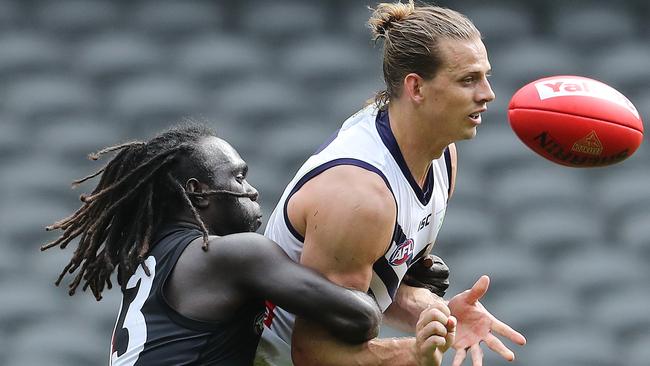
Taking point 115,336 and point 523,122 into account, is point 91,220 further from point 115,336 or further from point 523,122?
point 523,122

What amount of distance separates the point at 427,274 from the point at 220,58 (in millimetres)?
2976

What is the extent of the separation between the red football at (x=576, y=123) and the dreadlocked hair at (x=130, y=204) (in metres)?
0.93

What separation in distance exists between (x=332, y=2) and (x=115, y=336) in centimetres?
372

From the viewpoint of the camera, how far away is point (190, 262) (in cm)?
318

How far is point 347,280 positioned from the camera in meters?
3.20

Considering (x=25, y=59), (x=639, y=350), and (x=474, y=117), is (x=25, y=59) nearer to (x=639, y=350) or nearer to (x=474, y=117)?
(x=639, y=350)

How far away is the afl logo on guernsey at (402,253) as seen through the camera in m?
3.40

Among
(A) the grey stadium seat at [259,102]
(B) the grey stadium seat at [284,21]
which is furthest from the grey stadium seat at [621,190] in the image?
(B) the grey stadium seat at [284,21]

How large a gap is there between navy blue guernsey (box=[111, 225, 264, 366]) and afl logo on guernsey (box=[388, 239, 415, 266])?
1.32 feet

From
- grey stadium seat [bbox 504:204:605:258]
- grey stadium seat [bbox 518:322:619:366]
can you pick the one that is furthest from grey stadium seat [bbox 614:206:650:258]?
grey stadium seat [bbox 518:322:619:366]

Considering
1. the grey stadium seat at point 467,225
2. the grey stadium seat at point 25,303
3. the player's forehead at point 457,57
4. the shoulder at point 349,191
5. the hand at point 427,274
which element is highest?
the player's forehead at point 457,57

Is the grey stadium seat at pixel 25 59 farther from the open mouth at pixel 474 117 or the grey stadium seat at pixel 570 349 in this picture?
the open mouth at pixel 474 117

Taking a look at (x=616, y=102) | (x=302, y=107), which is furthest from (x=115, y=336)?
(x=302, y=107)

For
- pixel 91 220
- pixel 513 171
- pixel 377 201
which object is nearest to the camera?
pixel 377 201
